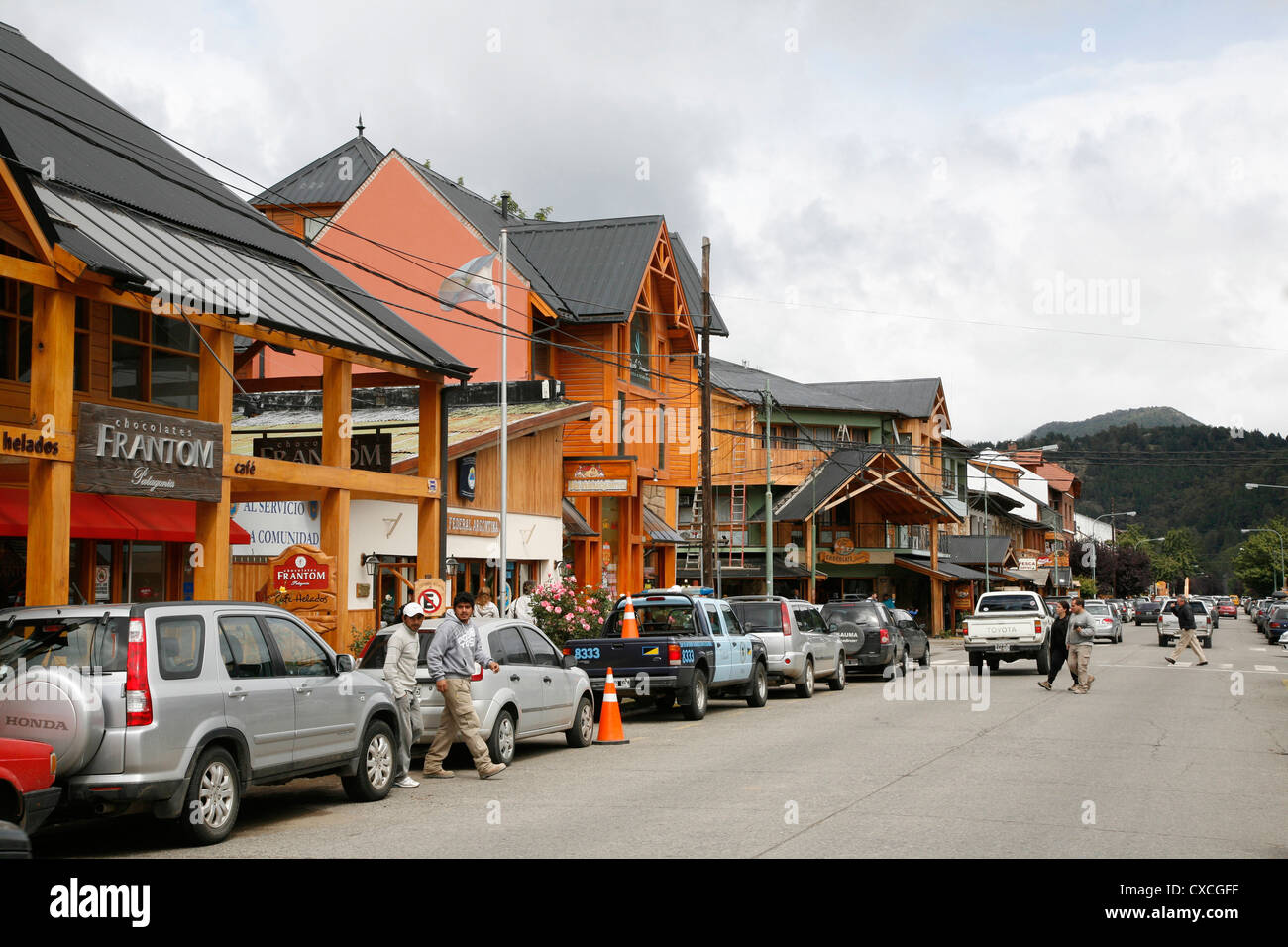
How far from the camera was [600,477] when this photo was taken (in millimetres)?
32188

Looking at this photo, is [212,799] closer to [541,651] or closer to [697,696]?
[541,651]

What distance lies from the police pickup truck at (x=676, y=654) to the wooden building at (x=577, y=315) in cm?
1075

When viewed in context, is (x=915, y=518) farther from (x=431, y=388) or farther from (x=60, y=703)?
(x=60, y=703)

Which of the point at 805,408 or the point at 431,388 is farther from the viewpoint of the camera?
the point at 805,408

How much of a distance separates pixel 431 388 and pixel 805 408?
41216 mm

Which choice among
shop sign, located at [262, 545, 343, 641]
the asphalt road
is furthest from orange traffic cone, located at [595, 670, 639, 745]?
shop sign, located at [262, 545, 343, 641]

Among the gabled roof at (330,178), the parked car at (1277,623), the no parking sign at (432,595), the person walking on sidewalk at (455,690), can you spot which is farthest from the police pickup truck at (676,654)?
the parked car at (1277,623)

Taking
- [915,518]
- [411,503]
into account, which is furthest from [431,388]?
[915,518]

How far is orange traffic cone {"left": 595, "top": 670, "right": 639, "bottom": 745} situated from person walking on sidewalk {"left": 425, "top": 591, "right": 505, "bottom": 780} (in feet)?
10.8

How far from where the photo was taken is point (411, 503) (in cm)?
2544

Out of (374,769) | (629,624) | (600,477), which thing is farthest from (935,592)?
(374,769)

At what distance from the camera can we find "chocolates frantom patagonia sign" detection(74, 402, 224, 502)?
1435cm

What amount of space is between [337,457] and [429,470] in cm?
272

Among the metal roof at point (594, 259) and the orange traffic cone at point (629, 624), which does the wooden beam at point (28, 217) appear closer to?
the orange traffic cone at point (629, 624)
